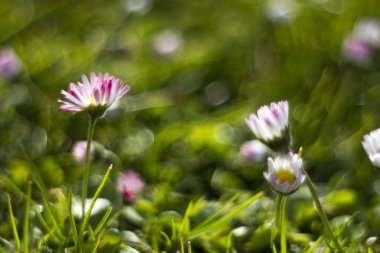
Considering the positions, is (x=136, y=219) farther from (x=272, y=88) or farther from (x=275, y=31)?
(x=275, y=31)

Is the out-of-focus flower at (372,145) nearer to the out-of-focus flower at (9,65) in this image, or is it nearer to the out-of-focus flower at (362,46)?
the out-of-focus flower at (362,46)

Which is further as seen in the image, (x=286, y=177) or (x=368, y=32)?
(x=368, y=32)

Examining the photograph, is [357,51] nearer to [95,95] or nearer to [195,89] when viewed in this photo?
[195,89]

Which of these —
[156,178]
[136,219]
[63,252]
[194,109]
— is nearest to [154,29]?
[194,109]

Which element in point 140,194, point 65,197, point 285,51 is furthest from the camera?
point 285,51

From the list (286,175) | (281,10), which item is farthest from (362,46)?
(286,175)
